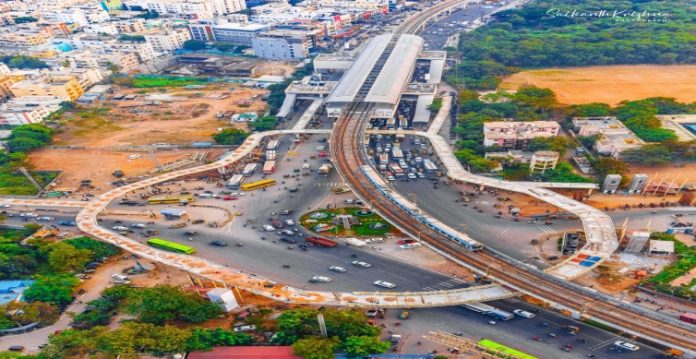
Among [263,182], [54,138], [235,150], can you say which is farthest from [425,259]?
[54,138]

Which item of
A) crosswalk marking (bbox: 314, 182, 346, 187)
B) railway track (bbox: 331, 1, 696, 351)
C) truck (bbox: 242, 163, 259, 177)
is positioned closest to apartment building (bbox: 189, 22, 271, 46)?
truck (bbox: 242, 163, 259, 177)

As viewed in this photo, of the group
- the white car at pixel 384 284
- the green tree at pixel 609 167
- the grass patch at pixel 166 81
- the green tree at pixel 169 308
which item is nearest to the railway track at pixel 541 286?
the white car at pixel 384 284

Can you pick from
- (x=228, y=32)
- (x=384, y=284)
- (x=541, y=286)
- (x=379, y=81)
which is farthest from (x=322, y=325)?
(x=228, y=32)

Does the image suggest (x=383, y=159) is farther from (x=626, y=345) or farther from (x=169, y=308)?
(x=626, y=345)

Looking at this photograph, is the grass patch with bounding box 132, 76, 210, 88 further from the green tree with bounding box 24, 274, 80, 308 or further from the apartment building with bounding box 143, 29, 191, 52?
the green tree with bounding box 24, 274, 80, 308

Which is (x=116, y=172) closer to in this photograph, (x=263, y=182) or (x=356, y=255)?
(x=263, y=182)

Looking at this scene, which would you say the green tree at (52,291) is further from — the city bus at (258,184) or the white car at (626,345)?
the white car at (626,345)

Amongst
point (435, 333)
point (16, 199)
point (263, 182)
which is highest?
point (16, 199)
